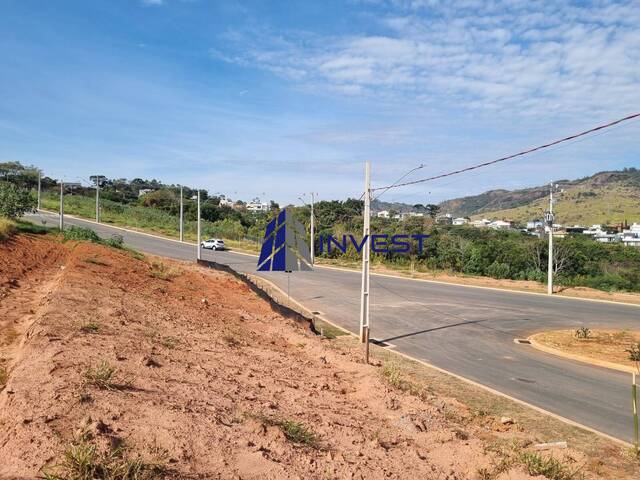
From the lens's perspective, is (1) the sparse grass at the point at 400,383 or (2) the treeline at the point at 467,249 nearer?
(1) the sparse grass at the point at 400,383

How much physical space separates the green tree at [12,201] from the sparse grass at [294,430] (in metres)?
29.3

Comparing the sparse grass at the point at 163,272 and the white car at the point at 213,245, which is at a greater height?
the white car at the point at 213,245

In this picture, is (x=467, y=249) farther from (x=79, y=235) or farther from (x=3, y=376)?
(x=3, y=376)

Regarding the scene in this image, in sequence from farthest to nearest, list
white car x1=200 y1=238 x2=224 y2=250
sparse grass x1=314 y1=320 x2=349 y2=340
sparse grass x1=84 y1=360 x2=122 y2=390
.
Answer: white car x1=200 y1=238 x2=224 y2=250, sparse grass x1=314 y1=320 x2=349 y2=340, sparse grass x1=84 y1=360 x2=122 y2=390

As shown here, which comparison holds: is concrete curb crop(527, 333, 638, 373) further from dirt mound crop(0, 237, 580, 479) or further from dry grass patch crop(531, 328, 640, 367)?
dirt mound crop(0, 237, 580, 479)

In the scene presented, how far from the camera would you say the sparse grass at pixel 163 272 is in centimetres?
2083

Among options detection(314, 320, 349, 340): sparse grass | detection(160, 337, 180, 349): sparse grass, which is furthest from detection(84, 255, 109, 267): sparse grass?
detection(160, 337, 180, 349): sparse grass

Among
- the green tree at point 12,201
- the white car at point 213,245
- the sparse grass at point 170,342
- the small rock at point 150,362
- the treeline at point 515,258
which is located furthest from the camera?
the white car at point 213,245

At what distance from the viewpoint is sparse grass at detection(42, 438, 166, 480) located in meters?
3.97

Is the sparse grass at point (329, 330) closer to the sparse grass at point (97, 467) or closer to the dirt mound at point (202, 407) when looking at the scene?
the dirt mound at point (202, 407)

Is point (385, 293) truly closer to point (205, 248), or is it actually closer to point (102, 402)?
point (102, 402)

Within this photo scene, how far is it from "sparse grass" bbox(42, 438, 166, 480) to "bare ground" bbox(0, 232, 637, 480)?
0.09ft

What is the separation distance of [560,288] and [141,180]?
539ft

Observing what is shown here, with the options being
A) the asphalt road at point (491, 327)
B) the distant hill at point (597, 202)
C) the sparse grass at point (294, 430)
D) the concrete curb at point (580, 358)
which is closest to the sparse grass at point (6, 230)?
the asphalt road at point (491, 327)
